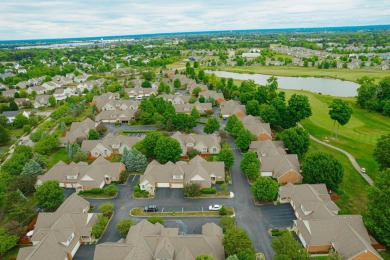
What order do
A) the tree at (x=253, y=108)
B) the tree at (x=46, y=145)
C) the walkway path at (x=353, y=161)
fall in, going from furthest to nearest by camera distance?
the tree at (x=253, y=108), the tree at (x=46, y=145), the walkway path at (x=353, y=161)

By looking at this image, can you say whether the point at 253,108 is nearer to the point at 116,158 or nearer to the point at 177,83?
the point at 116,158

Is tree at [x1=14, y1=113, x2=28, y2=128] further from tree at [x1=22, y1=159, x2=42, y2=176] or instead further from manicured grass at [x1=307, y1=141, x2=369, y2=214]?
manicured grass at [x1=307, y1=141, x2=369, y2=214]

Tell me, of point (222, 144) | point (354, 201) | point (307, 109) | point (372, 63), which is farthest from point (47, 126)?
point (372, 63)

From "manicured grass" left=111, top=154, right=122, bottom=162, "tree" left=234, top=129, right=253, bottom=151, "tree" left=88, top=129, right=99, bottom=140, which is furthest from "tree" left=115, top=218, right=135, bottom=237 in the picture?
"tree" left=88, top=129, right=99, bottom=140

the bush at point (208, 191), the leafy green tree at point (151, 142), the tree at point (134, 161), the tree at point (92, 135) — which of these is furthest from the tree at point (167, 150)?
the tree at point (92, 135)

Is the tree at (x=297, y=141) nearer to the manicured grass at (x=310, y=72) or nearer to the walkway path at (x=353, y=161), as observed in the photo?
the walkway path at (x=353, y=161)

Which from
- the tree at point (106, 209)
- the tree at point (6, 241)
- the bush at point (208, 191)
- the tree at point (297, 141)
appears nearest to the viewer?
the tree at point (6, 241)
